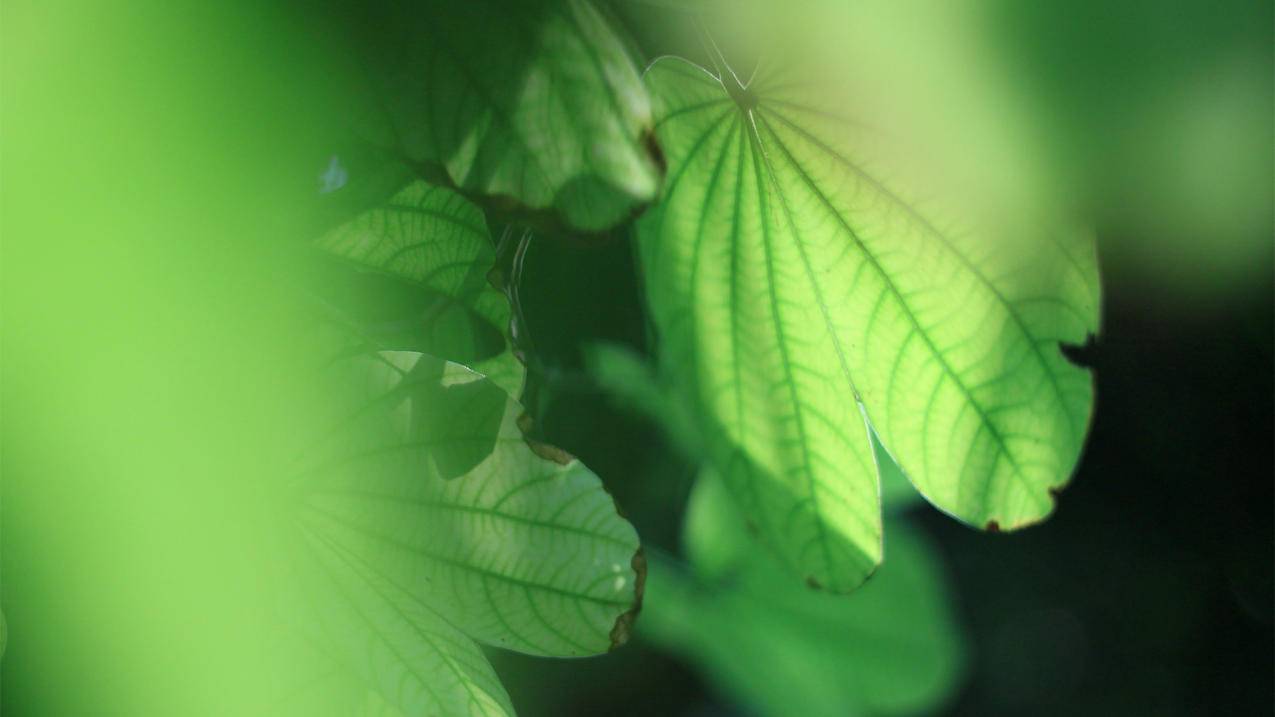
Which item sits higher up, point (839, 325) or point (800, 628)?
point (839, 325)

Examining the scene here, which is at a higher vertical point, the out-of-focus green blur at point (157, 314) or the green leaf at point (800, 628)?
the out-of-focus green blur at point (157, 314)

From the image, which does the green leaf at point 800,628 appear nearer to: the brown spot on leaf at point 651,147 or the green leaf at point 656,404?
the green leaf at point 656,404

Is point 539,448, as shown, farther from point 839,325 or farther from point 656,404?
point 656,404

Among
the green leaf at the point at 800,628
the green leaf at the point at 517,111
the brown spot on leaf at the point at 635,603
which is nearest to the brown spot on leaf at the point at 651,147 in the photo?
the green leaf at the point at 517,111

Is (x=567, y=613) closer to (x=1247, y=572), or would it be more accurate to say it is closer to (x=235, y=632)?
(x=235, y=632)

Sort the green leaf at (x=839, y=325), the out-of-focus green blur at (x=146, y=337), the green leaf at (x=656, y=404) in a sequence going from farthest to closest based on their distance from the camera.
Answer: the green leaf at (x=656, y=404)
the green leaf at (x=839, y=325)
the out-of-focus green blur at (x=146, y=337)

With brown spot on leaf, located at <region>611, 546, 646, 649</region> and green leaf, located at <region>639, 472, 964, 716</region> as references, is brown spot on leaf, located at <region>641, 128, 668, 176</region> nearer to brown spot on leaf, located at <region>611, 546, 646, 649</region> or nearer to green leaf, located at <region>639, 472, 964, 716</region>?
brown spot on leaf, located at <region>611, 546, 646, 649</region>

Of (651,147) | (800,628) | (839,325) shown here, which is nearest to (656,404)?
(800,628)
